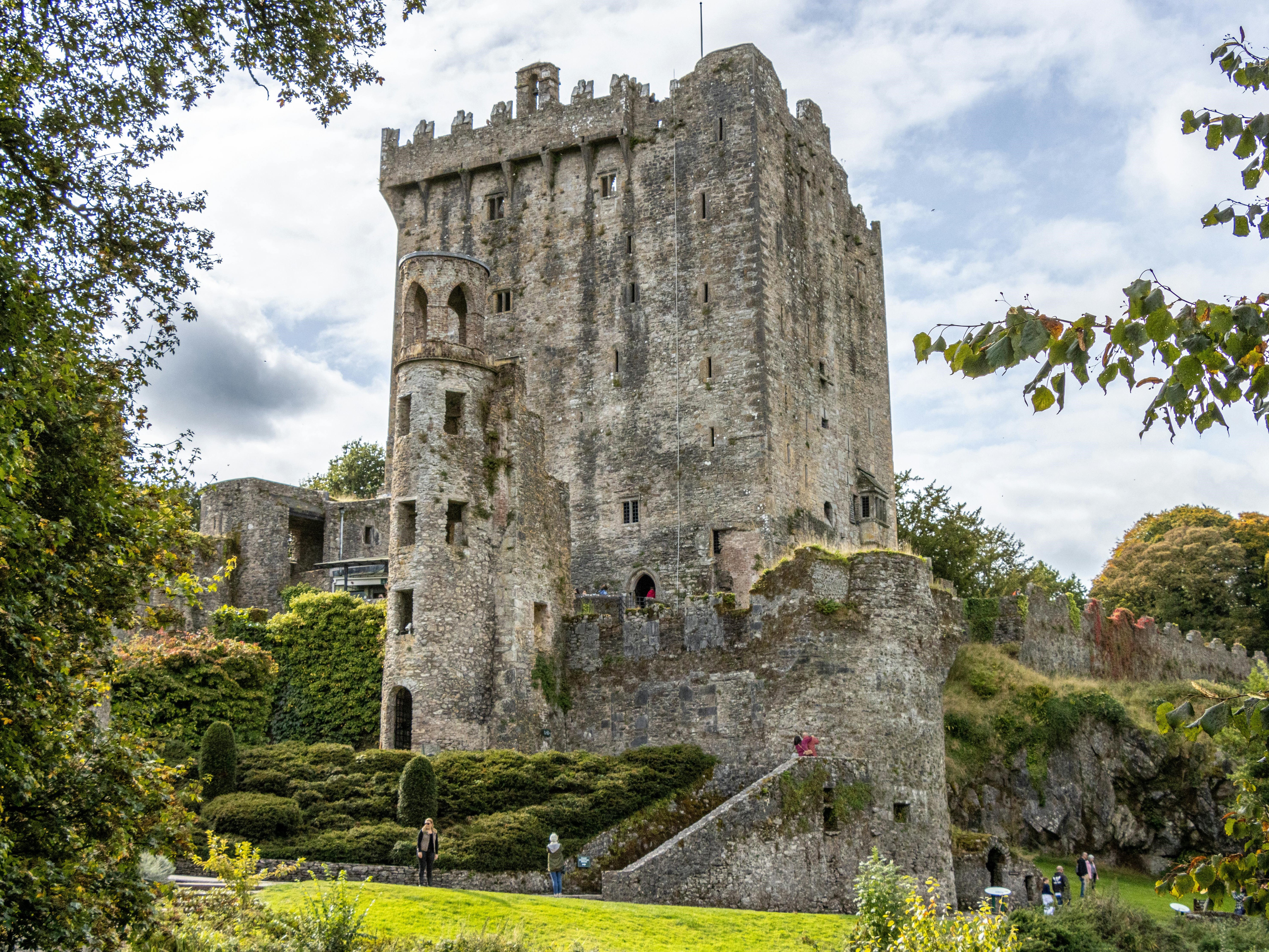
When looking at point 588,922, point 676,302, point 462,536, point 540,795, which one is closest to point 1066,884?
point 540,795

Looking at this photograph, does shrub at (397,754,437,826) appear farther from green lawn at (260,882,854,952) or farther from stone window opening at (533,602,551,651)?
stone window opening at (533,602,551,651)

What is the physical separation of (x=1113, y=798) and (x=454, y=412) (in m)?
19.3

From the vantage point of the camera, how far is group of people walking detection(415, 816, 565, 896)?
20.8 m

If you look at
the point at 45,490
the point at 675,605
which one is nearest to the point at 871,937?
the point at 45,490

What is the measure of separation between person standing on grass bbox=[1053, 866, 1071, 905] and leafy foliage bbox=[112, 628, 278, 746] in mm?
17453

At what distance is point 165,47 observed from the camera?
15484mm

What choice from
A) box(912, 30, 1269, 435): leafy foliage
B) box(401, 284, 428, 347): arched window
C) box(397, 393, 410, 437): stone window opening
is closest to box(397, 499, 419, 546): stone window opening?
box(397, 393, 410, 437): stone window opening

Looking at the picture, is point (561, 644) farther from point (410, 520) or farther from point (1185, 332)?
point (1185, 332)

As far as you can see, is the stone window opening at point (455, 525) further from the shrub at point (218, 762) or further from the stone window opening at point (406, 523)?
the shrub at point (218, 762)

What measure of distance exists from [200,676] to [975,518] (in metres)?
31.4

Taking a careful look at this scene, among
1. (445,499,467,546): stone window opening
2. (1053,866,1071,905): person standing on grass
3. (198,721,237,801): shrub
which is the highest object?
(445,499,467,546): stone window opening

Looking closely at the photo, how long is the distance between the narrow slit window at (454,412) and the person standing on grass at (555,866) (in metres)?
11.5

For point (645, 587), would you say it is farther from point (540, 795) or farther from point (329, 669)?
point (540, 795)

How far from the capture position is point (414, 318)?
3225 cm
